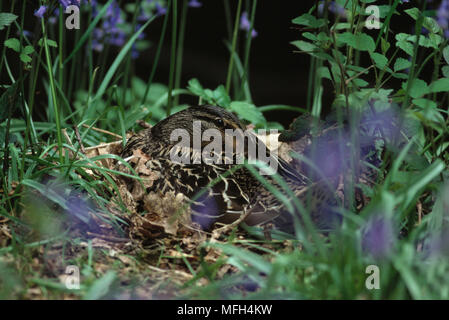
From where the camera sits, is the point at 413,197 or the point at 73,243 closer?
the point at 413,197

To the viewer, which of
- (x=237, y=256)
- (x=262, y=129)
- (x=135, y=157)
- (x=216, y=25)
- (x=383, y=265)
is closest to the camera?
(x=383, y=265)

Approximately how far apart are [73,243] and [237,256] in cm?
87

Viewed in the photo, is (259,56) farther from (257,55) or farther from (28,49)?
(28,49)

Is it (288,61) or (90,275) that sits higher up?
(288,61)

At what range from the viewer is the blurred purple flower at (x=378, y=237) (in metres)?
2.19

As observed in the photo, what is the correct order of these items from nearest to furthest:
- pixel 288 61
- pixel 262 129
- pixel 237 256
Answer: pixel 237 256 < pixel 262 129 < pixel 288 61

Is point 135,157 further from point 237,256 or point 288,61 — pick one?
point 288,61

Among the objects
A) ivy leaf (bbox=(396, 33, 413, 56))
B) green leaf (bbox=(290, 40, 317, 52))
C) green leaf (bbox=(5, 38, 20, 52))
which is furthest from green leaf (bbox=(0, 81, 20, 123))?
ivy leaf (bbox=(396, 33, 413, 56))

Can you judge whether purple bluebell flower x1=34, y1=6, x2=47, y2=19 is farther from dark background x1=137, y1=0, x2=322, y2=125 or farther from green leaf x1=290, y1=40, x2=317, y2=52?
dark background x1=137, y1=0, x2=322, y2=125

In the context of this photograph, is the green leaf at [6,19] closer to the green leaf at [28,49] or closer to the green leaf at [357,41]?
the green leaf at [28,49]

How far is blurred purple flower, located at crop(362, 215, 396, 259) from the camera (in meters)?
2.19

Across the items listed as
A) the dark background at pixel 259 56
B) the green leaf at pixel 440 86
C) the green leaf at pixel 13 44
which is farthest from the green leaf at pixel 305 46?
the dark background at pixel 259 56

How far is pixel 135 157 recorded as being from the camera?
346 centimetres
